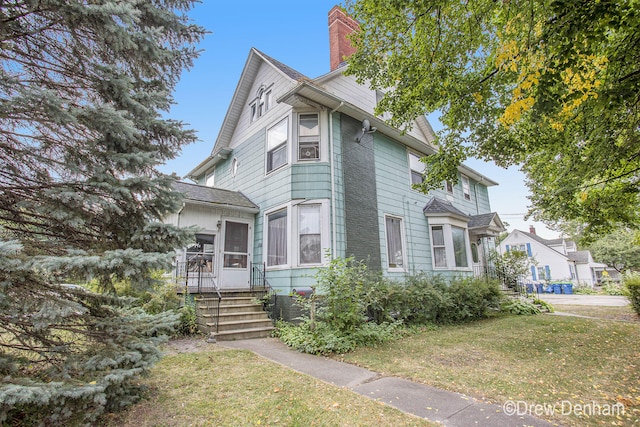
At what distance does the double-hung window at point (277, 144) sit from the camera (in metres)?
9.85

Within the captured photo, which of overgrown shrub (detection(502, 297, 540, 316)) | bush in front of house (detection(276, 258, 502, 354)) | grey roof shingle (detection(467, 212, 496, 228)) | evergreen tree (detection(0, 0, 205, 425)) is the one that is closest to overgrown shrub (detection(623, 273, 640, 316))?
overgrown shrub (detection(502, 297, 540, 316))

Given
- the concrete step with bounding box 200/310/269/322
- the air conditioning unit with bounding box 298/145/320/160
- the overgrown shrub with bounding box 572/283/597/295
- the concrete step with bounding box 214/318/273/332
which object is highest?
the air conditioning unit with bounding box 298/145/320/160

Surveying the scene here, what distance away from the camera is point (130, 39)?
3.38m

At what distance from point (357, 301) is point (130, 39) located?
19.8 ft

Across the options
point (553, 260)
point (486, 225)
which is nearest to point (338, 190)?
point (486, 225)

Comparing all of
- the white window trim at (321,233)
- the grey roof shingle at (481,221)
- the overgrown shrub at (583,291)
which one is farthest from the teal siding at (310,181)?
the overgrown shrub at (583,291)

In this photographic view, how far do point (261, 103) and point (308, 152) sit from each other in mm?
3500

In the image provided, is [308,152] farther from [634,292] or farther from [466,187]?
[634,292]

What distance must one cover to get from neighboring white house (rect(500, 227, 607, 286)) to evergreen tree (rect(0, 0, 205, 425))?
34028mm

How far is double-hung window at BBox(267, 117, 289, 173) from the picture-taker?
9852mm

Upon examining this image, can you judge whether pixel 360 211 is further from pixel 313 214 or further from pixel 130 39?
pixel 130 39

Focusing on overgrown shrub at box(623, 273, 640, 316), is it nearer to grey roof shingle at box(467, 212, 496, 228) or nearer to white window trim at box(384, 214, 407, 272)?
grey roof shingle at box(467, 212, 496, 228)

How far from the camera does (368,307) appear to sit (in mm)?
8211

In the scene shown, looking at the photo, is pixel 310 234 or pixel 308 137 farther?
pixel 308 137
